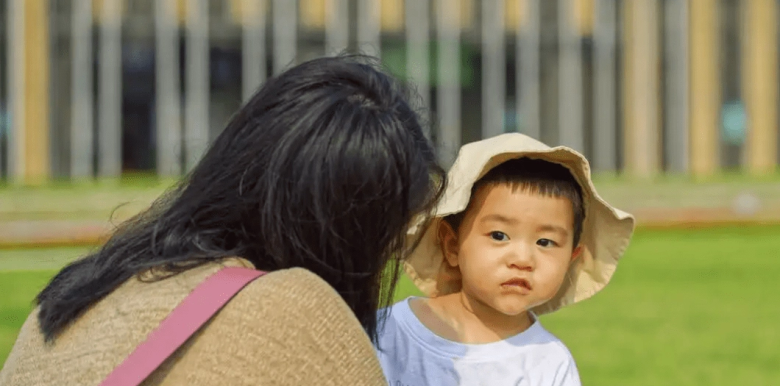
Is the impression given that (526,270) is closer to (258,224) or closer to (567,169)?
(567,169)

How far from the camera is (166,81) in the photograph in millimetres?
26109

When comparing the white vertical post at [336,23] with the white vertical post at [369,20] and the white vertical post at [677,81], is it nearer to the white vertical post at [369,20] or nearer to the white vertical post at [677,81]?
the white vertical post at [369,20]

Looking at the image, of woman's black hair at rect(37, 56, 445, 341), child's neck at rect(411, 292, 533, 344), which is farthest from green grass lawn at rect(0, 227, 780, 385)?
woman's black hair at rect(37, 56, 445, 341)

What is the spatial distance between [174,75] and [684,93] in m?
11.7

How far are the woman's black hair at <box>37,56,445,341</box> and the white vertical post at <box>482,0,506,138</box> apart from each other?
25.6 meters

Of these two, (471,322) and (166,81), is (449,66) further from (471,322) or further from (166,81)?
(471,322)

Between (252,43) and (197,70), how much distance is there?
1.31m

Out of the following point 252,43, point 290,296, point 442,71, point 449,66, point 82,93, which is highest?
point 290,296

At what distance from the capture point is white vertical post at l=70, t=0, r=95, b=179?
25.5 m

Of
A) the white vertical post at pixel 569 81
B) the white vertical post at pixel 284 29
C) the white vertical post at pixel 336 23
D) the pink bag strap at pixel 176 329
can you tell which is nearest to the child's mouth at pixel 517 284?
the pink bag strap at pixel 176 329

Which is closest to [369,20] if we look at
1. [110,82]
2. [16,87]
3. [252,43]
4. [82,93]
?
[252,43]

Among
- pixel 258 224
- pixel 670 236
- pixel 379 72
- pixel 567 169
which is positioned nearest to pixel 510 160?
pixel 567 169

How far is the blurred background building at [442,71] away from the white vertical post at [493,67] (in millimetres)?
35

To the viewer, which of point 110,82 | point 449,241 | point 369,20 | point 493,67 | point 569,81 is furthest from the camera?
point 569,81
